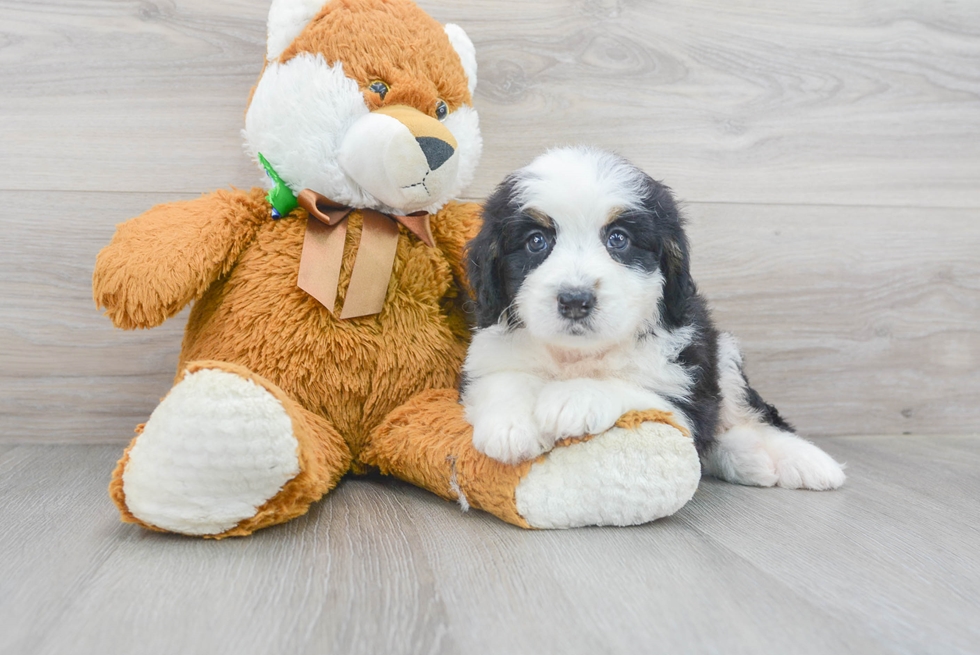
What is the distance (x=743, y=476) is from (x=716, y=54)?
1.28 m

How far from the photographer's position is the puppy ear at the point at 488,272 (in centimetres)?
153

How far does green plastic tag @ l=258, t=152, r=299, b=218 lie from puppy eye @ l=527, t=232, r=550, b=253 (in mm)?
602

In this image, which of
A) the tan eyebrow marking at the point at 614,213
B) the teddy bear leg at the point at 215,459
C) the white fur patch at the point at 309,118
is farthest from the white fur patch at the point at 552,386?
the white fur patch at the point at 309,118

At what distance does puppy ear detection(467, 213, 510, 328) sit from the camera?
153cm

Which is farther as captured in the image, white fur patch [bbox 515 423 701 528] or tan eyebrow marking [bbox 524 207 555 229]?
tan eyebrow marking [bbox 524 207 555 229]

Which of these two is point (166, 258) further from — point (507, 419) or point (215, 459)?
point (507, 419)

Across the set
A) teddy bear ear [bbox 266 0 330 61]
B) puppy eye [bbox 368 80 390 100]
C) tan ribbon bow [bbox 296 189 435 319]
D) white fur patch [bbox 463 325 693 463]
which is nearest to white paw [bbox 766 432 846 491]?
white fur patch [bbox 463 325 693 463]

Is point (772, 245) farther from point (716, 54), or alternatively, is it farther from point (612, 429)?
point (612, 429)

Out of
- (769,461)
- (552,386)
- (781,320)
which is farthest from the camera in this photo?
(781,320)

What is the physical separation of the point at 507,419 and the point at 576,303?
253 millimetres

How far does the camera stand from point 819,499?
1687 mm

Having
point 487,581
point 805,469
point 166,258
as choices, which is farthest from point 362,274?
point 805,469

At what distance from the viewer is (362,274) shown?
1678 mm

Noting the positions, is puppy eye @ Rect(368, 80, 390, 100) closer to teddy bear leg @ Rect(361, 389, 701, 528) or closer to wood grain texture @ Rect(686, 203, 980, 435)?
teddy bear leg @ Rect(361, 389, 701, 528)
